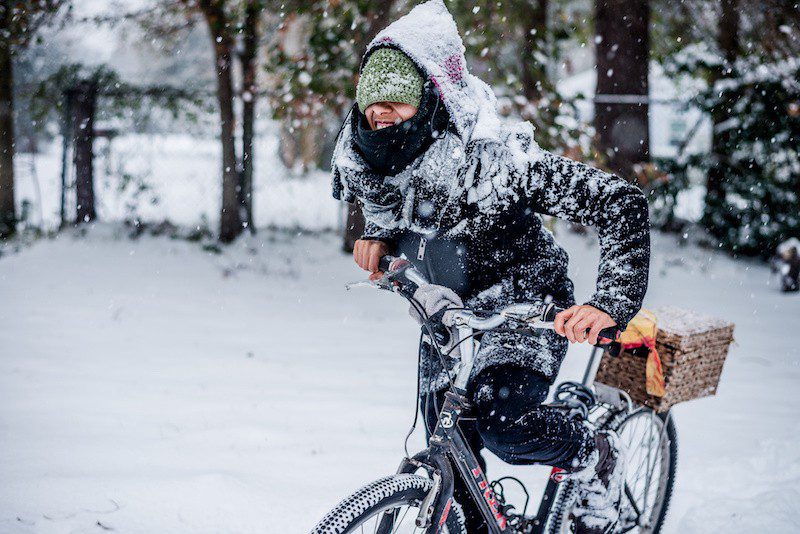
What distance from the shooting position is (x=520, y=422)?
2.06 meters

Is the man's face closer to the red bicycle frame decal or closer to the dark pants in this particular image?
the dark pants

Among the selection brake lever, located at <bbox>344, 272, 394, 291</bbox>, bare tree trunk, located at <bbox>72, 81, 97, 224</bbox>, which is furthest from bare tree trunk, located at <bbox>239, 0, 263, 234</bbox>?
brake lever, located at <bbox>344, 272, 394, 291</bbox>

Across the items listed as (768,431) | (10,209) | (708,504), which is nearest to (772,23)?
(768,431)

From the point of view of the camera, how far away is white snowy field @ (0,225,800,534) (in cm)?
312

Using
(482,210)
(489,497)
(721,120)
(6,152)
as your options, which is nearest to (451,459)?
(489,497)

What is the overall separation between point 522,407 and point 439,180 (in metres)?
0.73

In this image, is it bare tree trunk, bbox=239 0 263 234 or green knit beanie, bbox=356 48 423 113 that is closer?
green knit beanie, bbox=356 48 423 113

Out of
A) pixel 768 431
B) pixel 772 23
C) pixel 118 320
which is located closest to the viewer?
pixel 768 431

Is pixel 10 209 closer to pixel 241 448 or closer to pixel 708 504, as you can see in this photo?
pixel 241 448

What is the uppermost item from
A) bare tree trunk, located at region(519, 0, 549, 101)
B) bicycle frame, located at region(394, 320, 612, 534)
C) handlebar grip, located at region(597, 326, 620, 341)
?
bare tree trunk, located at region(519, 0, 549, 101)

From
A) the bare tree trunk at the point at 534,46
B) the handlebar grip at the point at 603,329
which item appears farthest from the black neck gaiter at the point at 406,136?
the bare tree trunk at the point at 534,46

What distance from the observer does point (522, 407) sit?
6.86 ft

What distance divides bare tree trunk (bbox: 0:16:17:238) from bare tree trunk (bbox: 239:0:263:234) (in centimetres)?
265

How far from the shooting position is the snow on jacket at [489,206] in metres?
1.96
